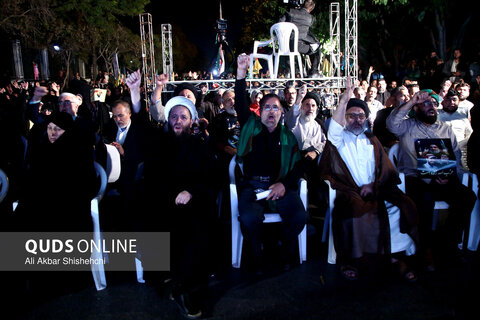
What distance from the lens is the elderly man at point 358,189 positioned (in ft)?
11.5

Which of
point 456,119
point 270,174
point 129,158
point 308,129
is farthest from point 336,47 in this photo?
point 129,158

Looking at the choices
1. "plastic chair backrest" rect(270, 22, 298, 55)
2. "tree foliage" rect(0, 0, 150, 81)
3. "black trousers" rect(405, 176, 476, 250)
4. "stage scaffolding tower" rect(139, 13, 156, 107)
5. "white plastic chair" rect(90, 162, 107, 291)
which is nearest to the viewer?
"white plastic chair" rect(90, 162, 107, 291)

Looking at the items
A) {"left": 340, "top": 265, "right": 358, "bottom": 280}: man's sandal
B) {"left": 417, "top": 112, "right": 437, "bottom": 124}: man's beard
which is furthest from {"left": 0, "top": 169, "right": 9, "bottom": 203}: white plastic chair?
{"left": 417, "top": 112, "right": 437, "bottom": 124}: man's beard

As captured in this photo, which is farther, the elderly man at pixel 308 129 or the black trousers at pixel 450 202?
the elderly man at pixel 308 129

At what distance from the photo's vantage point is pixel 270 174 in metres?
3.86

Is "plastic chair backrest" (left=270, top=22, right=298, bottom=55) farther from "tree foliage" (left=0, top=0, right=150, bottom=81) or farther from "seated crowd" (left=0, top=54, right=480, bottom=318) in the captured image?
"tree foliage" (left=0, top=0, right=150, bottom=81)

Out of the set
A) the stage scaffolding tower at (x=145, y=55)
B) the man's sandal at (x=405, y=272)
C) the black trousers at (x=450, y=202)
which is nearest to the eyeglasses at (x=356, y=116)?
the black trousers at (x=450, y=202)

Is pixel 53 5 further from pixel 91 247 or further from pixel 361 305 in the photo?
pixel 361 305

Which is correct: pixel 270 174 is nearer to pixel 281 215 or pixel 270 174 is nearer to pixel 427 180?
pixel 281 215

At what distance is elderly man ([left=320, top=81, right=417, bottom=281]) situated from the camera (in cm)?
351

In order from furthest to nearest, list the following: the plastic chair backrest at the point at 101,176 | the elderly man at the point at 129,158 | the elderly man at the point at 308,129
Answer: the elderly man at the point at 308,129 < the elderly man at the point at 129,158 < the plastic chair backrest at the point at 101,176

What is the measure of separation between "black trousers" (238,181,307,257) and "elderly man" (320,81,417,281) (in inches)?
14.0

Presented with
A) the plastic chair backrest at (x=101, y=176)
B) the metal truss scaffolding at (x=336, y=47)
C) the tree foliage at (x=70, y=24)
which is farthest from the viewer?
the tree foliage at (x=70, y=24)

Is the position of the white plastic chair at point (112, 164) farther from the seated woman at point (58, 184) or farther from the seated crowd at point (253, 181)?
the seated woman at point (58, 184)
